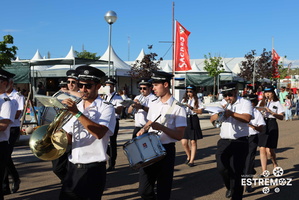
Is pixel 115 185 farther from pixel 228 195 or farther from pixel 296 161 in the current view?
pixel 296 161

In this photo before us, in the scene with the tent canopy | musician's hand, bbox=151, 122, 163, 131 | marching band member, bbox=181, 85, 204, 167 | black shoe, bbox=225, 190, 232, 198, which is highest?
the tent canopy

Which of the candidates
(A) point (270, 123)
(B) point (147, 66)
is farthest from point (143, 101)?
(B) point (147, 66)

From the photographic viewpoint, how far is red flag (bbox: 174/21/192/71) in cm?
2031

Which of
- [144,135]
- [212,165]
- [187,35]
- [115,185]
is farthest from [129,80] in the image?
[144,135]

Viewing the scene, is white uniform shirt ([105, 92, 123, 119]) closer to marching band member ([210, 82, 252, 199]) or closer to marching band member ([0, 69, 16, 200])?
marching band member ([210, 82, 252, 199])

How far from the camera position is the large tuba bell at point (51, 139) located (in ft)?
11.1

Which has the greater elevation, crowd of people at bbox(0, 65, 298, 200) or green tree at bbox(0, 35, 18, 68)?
green tree at bbox(0, 35, 18, 68)

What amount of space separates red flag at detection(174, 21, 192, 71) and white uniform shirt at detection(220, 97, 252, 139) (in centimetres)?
1467

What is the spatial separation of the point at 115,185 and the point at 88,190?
3610 millimetres

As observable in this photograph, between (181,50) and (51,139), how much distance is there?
57.2ft

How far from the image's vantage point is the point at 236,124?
18.6 ft

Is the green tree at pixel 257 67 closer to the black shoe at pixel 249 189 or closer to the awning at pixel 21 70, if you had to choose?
the awning at pixel 21 70

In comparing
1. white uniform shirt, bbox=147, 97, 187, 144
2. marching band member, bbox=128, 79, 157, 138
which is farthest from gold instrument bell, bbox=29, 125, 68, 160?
marching band member, bbox=128, 79, 157, 138

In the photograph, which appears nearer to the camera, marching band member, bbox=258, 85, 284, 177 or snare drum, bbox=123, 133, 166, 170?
snare drum, bbox=123, 133, 166, 170
